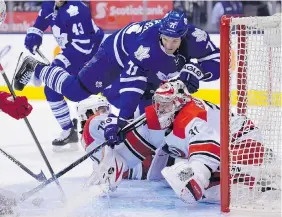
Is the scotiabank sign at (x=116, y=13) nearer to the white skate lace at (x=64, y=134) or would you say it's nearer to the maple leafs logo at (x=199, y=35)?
the white skate lace at (x=64, y=134)

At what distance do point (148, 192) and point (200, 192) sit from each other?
1.59ft

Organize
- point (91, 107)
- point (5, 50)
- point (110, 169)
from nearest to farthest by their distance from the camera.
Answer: point (110, 169) < point (91, 107) < point (5, 50)

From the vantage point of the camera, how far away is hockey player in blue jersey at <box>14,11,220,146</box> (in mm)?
3685

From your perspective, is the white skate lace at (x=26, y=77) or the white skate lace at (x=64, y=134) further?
the white skate lace at (x=64, y=134)

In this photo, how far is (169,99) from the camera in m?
3.46

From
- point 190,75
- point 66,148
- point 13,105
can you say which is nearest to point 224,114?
point 190,75

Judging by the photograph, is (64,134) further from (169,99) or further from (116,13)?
(116,13)

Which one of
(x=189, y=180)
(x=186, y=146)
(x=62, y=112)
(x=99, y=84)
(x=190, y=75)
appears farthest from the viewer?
(x=62, y=112)

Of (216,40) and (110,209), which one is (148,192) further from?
(216,40)

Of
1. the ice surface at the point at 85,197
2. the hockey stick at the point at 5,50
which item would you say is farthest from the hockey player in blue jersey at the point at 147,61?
the hockey stick at the point at 5,50

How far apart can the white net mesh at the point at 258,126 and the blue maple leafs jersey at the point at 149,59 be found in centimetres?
43

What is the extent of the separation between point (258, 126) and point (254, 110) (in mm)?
79

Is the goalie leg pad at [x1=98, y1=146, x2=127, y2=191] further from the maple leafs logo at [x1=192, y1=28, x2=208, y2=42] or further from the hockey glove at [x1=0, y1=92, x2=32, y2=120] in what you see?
the maple leafs logo at [x1=192, y1=28, x2=208, y2=42]

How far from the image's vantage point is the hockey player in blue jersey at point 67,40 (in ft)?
16.5
